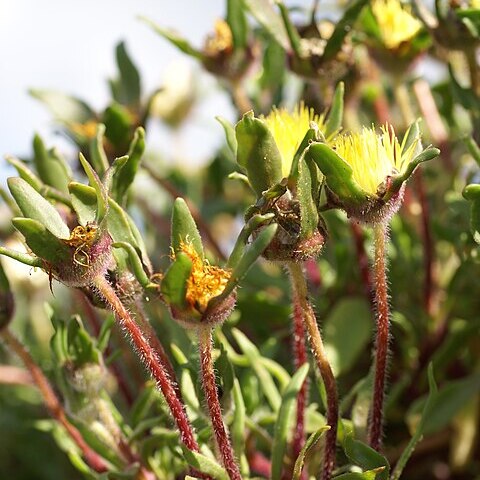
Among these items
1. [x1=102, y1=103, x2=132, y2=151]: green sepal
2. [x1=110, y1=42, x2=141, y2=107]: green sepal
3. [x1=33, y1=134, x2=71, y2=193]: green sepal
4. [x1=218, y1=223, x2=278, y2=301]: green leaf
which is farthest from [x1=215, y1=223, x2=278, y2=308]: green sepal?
[x1=110, y1=42, x2=141, y2=107]: green sepal

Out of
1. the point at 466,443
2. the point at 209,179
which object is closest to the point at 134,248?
the point at 466,443

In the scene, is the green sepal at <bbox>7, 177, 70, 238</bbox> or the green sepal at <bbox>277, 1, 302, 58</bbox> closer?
the green sepal at <bbox>7, 177, 70, 238</bbox>

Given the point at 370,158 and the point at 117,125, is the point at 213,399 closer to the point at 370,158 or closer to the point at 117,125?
the point at 370,158

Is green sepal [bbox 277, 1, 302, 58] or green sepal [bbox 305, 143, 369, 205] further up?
green sepal [bbox 277, 1, 302, 58]

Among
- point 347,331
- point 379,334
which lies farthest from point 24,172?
point 347,331

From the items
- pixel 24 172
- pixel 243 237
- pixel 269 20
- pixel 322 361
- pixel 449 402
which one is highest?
pixel 269 20

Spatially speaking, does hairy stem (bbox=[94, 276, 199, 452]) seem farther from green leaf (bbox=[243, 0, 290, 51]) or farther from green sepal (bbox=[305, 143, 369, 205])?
green leaf (bbox=[243, 0, 290, 51])

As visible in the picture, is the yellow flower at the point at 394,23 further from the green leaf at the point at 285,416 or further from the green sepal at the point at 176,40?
the green leaf at the point at 285,416
